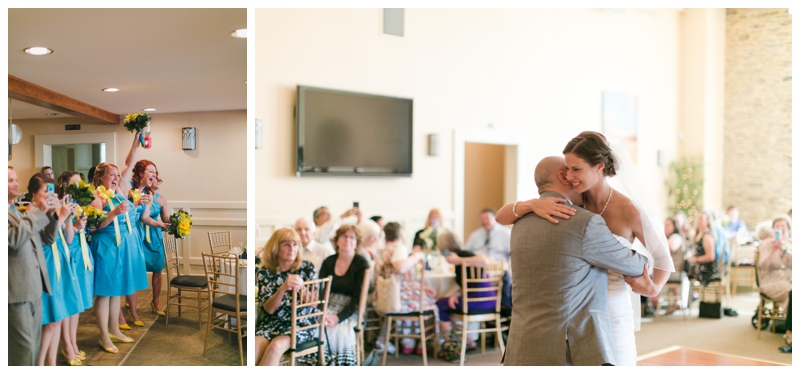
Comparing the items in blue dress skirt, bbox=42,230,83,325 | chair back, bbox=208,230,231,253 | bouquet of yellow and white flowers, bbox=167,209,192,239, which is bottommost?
blue dress skirt, bbox=42,230,83,325

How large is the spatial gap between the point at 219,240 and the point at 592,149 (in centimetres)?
176

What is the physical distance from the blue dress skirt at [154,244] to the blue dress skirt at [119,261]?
0.08 ft

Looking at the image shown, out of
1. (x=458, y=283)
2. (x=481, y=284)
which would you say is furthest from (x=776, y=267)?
(x=458, y=283)

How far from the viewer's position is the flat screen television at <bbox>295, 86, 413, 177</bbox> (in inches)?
286

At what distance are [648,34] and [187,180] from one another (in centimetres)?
988

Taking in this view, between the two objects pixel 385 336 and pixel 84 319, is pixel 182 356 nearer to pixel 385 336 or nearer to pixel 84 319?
pixel 84 319

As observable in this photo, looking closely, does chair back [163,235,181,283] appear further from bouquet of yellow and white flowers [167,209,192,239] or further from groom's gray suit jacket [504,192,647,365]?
groom's gray suit jacket [504,192,647,365]

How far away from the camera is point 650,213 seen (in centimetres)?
274

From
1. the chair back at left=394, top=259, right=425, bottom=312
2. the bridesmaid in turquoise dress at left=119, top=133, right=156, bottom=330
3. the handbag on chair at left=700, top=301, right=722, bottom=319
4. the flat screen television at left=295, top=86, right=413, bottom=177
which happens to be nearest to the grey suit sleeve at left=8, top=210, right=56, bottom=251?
the bridesmaid in turquoise dress at left=119, top=133, right=156, bottom=330

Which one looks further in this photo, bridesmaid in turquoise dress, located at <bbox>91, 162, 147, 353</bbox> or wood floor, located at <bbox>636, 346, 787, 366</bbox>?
wood floor, located at <bbox>636, 346, 787, 366</bbox>

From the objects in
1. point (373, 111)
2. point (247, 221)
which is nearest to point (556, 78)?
point (373, 111)

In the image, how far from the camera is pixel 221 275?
297 cm

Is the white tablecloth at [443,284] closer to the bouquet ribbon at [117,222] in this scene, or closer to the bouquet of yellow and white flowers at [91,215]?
the bouquet ribbon at [117,222]

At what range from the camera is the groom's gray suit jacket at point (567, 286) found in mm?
2461
